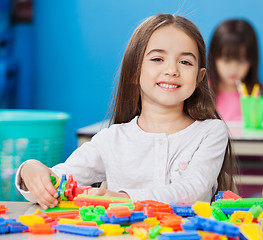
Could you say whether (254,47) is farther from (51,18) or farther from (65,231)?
(65,231)

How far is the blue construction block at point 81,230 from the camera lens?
755 mm

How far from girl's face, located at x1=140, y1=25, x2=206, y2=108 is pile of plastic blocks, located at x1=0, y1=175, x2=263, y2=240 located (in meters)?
0.31

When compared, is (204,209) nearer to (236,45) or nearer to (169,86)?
(169,86)

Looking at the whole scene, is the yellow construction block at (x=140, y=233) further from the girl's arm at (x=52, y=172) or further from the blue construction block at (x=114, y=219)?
the girl's arm at (x=52, y=172)

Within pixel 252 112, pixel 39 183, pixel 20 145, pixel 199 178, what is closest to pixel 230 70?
pixel 252 112

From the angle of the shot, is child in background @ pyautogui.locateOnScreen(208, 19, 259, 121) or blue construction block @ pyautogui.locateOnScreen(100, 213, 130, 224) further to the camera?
child in background @ pyautogui.locateOnScreen(208, 19, 259, 121)

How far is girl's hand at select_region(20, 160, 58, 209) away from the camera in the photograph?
1.01m

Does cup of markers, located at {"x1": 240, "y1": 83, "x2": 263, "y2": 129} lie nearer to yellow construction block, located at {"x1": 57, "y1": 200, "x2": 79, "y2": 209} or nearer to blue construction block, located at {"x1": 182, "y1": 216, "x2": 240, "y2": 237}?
yellow construction block, located at {"x1": 57, "y1": 200, "x2": 79, "y2": 209}

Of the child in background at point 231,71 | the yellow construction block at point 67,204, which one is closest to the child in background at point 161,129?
the yellow construction block at point 67,204

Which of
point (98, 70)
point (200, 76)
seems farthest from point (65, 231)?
point (98, 70)

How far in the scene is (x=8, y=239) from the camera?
75cm

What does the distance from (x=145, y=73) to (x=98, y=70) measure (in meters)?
2.55

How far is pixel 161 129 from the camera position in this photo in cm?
127

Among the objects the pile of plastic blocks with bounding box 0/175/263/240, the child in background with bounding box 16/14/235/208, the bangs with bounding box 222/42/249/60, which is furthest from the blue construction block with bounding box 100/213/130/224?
the bangs with bounding box 222/42/249/60
